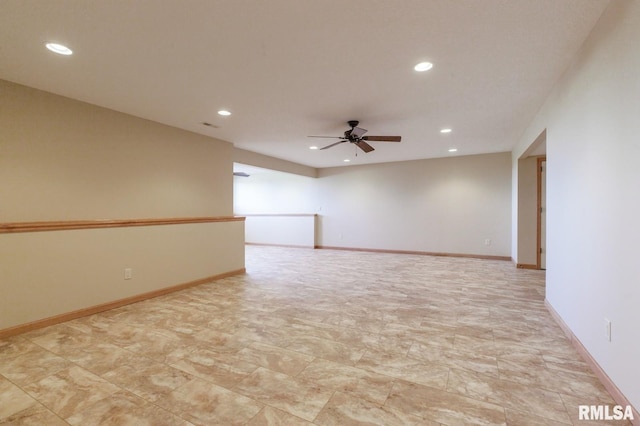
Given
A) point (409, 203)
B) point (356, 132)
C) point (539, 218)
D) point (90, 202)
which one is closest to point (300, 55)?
point (356, 132)

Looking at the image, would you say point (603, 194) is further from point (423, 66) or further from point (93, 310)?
point (93, 310)

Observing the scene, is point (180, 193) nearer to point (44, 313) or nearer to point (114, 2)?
point (44, 313)

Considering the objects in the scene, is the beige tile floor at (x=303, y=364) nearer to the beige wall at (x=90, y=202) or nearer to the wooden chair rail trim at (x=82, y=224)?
the beige wall at (x=90, y=202)

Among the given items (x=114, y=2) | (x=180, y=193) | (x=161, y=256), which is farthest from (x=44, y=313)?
(x=114, y=2)

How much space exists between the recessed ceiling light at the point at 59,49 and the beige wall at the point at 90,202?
42.1 inches

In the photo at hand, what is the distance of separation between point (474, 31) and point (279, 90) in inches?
73.2

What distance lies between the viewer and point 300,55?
2.36 m

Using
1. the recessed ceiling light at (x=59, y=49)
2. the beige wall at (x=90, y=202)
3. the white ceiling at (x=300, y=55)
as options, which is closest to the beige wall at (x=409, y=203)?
the white ceiling at (x=300, y=55)

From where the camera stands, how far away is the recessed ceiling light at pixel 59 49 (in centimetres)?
220

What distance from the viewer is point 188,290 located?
13.4 feet

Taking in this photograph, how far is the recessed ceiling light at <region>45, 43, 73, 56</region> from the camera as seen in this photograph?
2.20 meters

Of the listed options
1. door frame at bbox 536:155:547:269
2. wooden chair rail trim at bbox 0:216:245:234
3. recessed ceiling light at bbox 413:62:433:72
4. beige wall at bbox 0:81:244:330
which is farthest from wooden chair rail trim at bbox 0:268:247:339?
door frame at bbox 536:155:547:269

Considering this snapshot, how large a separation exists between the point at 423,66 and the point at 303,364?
2.69 meters

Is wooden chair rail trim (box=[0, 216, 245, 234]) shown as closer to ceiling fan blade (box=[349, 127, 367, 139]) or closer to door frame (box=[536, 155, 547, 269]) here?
ceiling fan blade (box=[349, 127, 367, 139])
